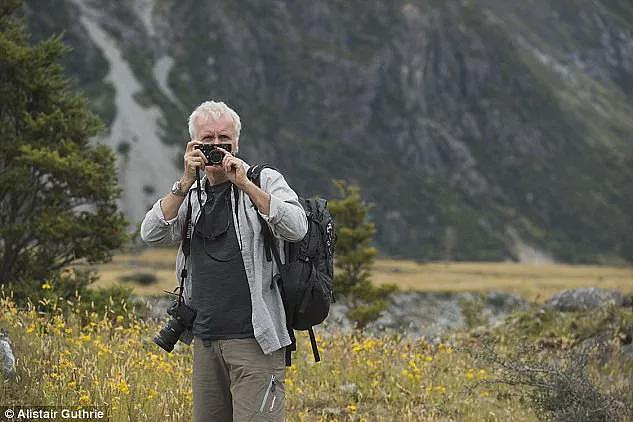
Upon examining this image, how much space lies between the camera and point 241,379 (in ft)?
14.5

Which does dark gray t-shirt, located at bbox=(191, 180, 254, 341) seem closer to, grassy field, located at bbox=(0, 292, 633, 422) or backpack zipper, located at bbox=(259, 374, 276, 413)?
backpack zipper, located at bbox=(259, 374, 276, 413)

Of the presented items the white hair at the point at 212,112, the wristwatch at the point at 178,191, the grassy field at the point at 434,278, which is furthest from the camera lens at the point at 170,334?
the grassy field at the point at 434,278

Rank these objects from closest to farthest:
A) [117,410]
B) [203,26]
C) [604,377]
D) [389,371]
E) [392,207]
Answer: [117,410] → [389,371] → [604,377] → [392,207] → [203,26]

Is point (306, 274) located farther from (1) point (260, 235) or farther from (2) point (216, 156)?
(2) point (216, 156)

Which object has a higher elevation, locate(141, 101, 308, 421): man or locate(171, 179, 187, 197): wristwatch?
locate(171, 179, 187, 197): wristwatch

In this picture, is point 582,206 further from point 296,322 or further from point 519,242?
point 296,322

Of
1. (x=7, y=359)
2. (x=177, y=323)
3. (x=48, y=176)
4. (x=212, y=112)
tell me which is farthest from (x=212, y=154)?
(x=48, y=176)

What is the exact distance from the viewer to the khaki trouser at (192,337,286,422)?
439 centimetres

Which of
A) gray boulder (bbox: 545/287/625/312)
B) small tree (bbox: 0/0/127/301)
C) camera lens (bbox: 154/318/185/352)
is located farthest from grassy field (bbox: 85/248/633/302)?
camera lens (bbox: 154/318/185/352)

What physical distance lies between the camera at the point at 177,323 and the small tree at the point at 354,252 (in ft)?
76.4

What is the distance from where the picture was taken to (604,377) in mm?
9156

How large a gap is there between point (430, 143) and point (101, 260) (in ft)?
558

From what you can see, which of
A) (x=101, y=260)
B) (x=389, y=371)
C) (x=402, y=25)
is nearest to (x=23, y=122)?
(x=101, y=260)

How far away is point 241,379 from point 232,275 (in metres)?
0.63
